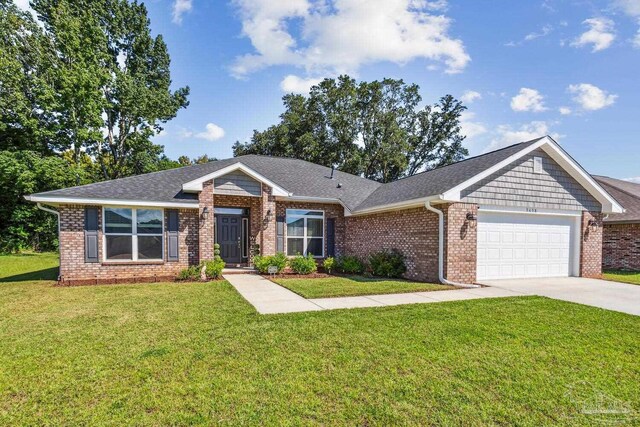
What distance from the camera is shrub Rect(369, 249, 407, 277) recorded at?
1141 centimetres

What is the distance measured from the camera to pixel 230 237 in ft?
44.8

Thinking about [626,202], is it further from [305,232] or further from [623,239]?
[305,232]

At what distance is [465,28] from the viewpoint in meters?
12.3

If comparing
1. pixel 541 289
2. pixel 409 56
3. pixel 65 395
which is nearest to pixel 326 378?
pixel 65 395

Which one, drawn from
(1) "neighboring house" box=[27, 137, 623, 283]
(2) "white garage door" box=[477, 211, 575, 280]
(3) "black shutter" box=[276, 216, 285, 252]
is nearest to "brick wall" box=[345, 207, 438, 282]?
(1) "neighboring house" box=[27, 137, 623, 283]

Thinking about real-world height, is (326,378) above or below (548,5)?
below

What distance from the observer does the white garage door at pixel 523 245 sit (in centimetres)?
1086

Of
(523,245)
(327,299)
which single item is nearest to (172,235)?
(327,299)

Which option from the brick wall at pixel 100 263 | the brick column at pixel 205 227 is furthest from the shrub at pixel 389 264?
the brick wall at pixel 100 263

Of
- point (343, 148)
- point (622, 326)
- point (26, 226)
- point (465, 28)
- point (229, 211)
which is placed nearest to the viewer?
point (622, 326)

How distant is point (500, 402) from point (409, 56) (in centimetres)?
1609

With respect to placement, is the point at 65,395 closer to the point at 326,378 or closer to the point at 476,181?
the point at 326,378

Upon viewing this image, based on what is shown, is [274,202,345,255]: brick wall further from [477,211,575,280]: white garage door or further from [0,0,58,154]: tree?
[0,0,58,154]: tree

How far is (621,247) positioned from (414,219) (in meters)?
11.0
